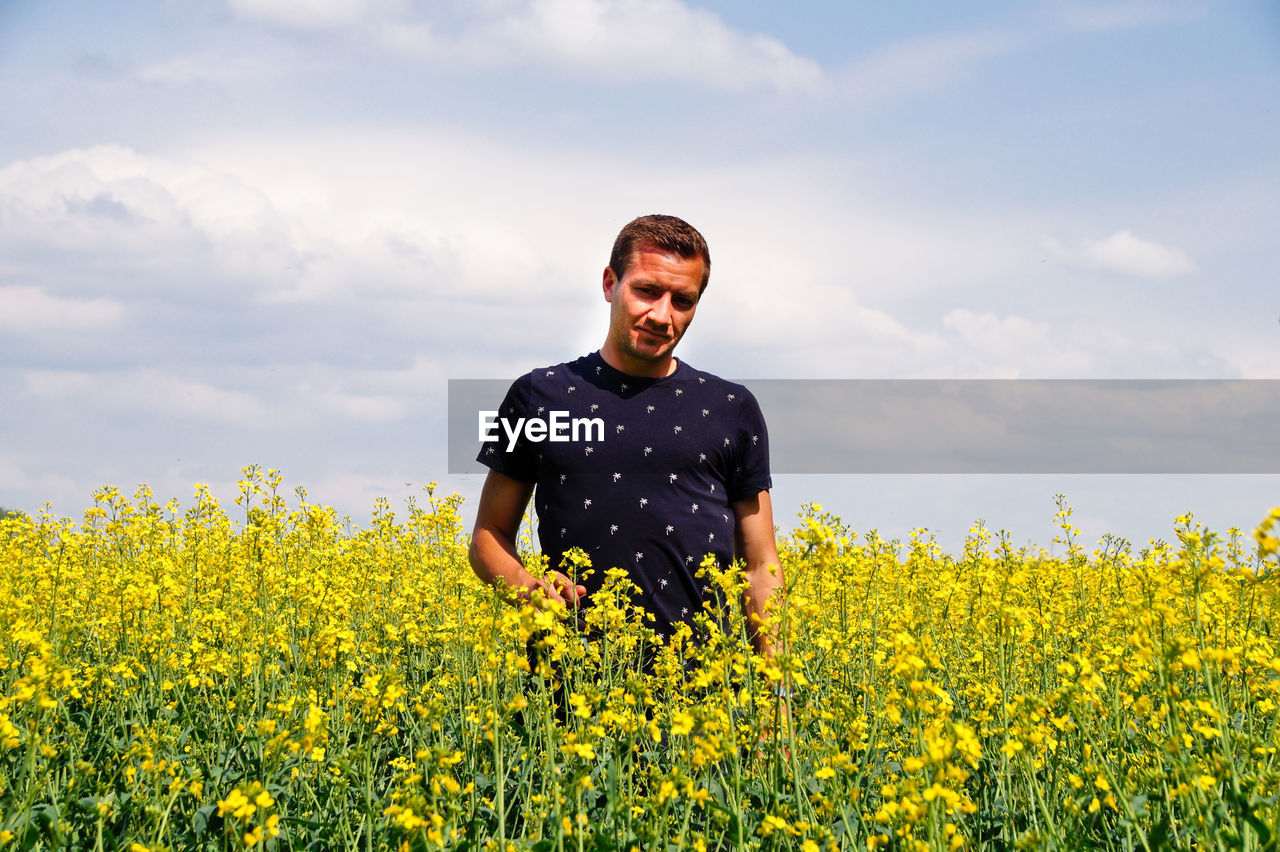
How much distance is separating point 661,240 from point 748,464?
0.98 metres

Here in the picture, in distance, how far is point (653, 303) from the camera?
3.84 m

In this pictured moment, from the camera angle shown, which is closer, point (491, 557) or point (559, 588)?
point (559, 588)

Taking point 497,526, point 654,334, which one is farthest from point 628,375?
point 497,526

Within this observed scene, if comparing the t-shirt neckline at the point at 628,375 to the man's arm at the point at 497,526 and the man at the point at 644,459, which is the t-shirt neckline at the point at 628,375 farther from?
the man's arm at the point at 497,526

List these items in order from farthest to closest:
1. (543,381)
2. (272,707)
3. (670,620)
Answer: (543,381) < (670,620) < (272,707)

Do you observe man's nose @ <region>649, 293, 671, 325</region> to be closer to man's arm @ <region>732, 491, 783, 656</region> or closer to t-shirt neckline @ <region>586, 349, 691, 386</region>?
t-shirt neckline @ <region>586, 349, 691, 386</region>

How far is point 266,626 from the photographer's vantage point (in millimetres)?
4270

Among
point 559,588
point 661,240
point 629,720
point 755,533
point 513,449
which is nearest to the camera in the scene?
point 629,720

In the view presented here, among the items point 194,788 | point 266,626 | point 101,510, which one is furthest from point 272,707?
point 101,510

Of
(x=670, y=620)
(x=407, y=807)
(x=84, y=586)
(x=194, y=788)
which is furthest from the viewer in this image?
(x=84, y=586)

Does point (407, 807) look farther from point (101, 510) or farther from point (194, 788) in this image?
point (101, 510)

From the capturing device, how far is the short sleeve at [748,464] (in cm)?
412

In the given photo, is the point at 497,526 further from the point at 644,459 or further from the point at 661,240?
the point at 661,240

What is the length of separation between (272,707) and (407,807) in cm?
121
